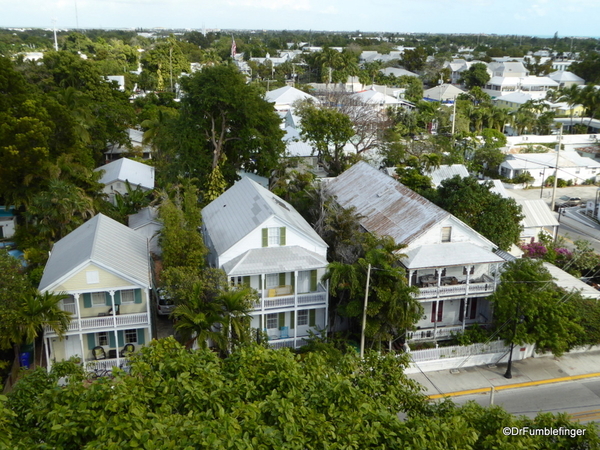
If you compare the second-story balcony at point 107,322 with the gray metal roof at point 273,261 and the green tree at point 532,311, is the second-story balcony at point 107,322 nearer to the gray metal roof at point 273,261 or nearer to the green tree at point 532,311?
the gray metal roof at point 273,261

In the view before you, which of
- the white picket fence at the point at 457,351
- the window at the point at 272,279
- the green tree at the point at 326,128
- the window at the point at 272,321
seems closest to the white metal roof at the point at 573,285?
the white picket fence at the point at 457,351

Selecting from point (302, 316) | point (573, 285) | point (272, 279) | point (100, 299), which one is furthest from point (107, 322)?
point (573, 285)

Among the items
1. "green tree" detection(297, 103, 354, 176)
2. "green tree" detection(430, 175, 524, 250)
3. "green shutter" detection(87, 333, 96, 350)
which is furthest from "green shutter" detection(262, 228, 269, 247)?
"green tree" detection(297, 103, 354, 176)

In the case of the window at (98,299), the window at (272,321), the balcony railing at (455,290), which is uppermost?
the window at (98,299)

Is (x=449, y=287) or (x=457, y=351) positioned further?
(x=449, y=287)

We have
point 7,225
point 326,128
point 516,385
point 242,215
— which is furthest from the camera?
point 326,128

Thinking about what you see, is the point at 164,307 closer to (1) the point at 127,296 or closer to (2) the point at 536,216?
(1) the point at 127,296

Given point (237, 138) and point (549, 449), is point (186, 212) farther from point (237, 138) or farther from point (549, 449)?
point (549, 449)
